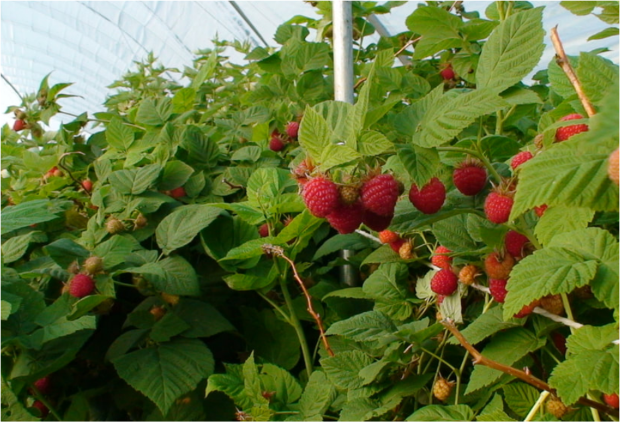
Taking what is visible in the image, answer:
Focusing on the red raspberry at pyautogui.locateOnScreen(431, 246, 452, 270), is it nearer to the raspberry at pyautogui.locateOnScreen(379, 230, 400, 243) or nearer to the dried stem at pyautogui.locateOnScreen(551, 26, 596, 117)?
the raspberry at pyautogui.locateOnScreen(379, 230, 400, 243)

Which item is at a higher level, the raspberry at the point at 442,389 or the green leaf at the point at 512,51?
the green leaf at the point at 512,51

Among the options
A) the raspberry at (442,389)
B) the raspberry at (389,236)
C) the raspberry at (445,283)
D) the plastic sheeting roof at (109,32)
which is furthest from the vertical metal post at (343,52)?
the plastic sheeting roof at (109,32)

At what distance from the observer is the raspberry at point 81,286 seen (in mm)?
821

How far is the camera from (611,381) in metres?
0.48

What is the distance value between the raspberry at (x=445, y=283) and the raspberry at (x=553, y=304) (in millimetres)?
130

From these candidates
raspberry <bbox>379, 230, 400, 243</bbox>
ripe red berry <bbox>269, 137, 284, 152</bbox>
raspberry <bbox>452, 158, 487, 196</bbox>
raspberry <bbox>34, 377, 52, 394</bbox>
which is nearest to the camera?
raspberry <bbox>452, 158, 487, 196</bbox>

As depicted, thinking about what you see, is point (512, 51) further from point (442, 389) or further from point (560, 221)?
point (442, 389)

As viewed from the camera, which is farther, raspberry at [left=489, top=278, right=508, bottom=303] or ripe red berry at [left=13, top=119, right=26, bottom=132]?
ripe red berry at [left=13, top=119, right=26, bottom=132]

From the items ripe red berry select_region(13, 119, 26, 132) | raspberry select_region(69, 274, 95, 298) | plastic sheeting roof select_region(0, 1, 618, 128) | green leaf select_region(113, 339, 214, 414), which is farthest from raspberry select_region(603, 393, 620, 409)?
plastic sheeting roof select_region(0, 1, 618, 128)

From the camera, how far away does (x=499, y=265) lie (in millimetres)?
609

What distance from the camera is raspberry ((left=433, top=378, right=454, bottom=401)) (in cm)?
71

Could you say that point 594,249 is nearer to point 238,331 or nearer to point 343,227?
point 343,227

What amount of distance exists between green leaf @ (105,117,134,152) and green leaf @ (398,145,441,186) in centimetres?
84

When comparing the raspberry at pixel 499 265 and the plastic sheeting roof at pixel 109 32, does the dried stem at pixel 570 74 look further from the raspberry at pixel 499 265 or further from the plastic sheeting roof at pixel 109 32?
the plastic sheeting roof at pixel 109 32
